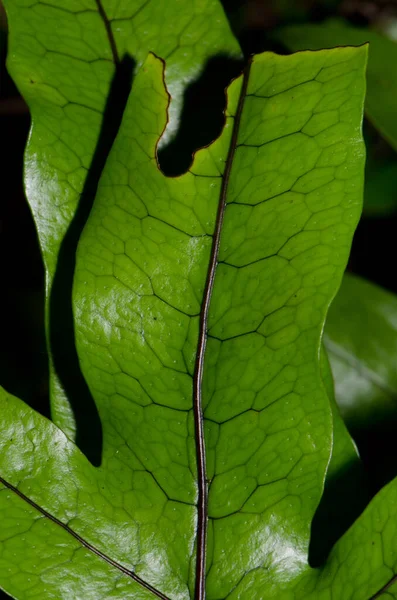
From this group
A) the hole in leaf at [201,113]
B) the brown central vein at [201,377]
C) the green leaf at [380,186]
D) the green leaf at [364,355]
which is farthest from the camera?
the green leaf at [380,186]

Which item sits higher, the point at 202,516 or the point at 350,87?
the point at 350,87

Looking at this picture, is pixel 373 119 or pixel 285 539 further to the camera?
pixel 373 119

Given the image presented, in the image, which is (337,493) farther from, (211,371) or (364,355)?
(364,355)

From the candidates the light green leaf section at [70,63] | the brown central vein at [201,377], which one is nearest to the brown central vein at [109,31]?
the light green leaf section at [70,63]

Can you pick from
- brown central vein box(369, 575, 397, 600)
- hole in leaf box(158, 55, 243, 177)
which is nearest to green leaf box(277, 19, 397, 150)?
hole in leaf box(158, 55, 243, 177)

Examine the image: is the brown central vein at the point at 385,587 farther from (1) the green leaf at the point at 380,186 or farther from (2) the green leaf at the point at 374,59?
(1) the green leaf at the point at 380,186

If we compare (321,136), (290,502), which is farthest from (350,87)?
(290,502)

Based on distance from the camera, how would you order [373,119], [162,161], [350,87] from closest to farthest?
[350,87]
[162,161]
[373,119]

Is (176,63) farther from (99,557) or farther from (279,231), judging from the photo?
(99,557)
